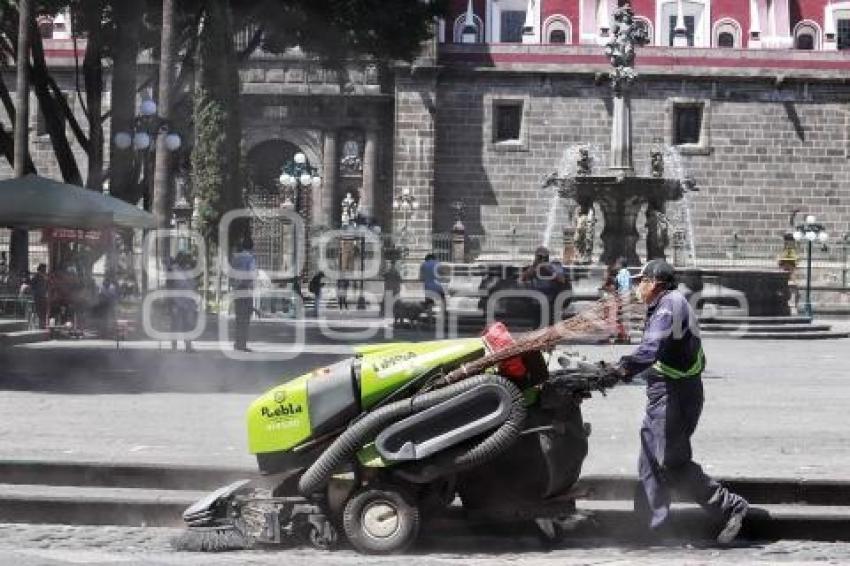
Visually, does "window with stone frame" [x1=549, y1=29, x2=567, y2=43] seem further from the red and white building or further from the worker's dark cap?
the worker's dark cap

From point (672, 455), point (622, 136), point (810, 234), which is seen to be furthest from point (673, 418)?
point (810, 234)

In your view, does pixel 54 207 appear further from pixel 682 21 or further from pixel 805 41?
pixel 805 41

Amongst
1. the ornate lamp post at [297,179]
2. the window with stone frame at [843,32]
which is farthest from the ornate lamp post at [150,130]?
the window with stone frame at [843,32]

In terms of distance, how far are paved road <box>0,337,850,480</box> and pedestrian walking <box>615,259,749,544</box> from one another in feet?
5.13

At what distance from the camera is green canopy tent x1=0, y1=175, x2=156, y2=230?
18688mm

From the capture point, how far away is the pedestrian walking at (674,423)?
786cm

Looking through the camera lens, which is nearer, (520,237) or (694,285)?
(694,285)

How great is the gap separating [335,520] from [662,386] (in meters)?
1.80

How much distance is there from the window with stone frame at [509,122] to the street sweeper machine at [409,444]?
4001cm

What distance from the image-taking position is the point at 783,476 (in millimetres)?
9203

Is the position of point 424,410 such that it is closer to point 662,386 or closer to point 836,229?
point 662,386

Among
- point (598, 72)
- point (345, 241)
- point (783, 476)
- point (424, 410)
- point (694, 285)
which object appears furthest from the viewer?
point (598, 72)

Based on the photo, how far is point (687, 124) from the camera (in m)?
48.1

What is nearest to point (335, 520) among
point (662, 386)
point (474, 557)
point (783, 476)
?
point (474, 557)
